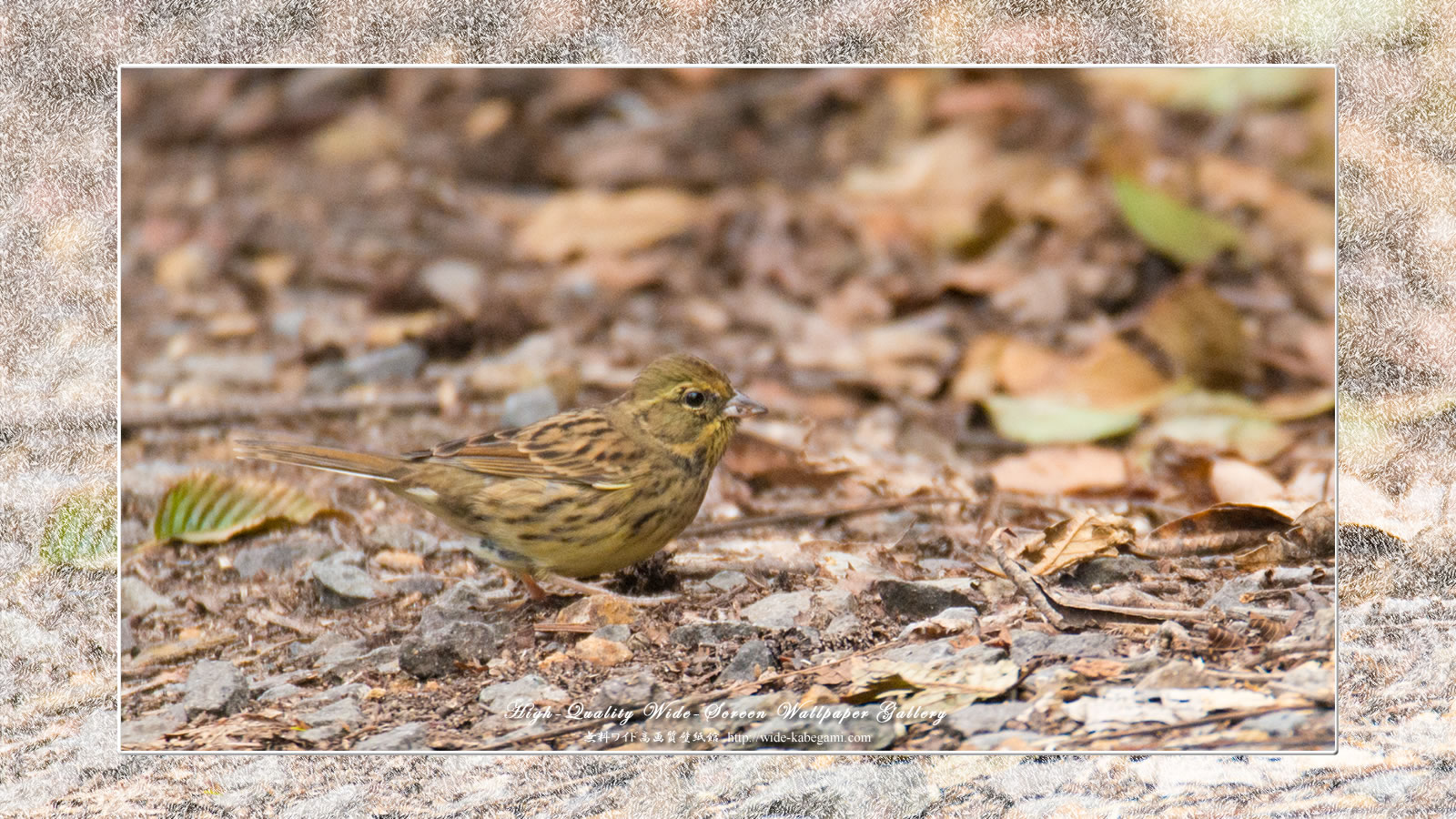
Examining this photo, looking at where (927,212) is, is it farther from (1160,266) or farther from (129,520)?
(129,520)

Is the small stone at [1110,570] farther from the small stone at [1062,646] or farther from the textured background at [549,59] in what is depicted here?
the textured background at [549,59]

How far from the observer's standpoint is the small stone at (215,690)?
1.83 meters

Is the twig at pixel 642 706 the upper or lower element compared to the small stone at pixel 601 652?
lower

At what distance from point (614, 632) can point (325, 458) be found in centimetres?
58

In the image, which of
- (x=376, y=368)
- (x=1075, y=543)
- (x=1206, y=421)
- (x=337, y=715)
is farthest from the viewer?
(x=376, y=368)

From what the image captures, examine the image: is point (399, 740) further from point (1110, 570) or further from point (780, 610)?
point (1110, 570)

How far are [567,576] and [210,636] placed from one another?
1.90 ft

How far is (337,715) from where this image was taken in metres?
1.83

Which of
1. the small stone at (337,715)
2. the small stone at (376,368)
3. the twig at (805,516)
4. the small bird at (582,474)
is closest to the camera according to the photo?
the small stone at (337,715)

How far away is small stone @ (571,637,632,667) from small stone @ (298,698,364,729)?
348mm

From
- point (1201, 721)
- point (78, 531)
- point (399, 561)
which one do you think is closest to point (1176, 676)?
point (1201, 721)

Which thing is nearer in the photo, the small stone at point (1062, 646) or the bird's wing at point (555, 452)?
the small stone at point (1062, 646)

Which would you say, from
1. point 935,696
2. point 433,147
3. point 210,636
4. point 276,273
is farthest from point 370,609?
point 935,696

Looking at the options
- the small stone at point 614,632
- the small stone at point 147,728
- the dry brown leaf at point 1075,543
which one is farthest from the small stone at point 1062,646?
the small stone at point 147,728
